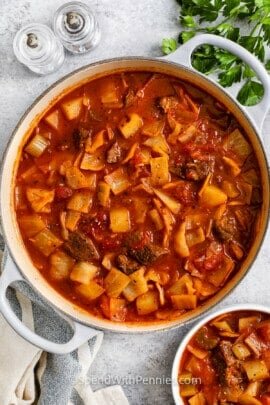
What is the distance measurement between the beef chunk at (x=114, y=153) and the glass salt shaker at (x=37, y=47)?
2.00ft

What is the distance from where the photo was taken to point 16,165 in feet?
12.4

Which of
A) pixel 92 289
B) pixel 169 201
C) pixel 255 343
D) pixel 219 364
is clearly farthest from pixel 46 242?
pixel 255 343

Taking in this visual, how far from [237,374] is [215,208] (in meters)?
0.91

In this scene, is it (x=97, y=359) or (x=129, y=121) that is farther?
(x=97, y=359)

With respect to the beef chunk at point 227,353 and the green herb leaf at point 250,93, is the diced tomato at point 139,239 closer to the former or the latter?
the beef chunk at point 227,353

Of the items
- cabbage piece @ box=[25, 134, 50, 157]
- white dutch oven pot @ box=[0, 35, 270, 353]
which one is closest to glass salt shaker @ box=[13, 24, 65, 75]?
Result: white dutch oven pot @ box=[0, 35, 270, 353]

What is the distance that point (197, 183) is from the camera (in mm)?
3689

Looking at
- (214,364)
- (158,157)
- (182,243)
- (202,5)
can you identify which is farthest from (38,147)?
(214,364)

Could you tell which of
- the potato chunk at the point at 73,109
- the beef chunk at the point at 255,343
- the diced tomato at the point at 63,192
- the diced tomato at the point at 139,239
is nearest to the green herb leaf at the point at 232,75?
the potato chunk at the point at 73,109

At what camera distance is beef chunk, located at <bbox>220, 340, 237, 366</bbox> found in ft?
12.7

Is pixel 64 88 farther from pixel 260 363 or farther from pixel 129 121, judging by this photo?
pixel 260 363

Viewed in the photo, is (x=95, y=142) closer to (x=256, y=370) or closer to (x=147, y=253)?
(x=147, y=253)

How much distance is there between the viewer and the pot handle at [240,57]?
11.4 ft

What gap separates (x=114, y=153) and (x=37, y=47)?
28.4 inches
